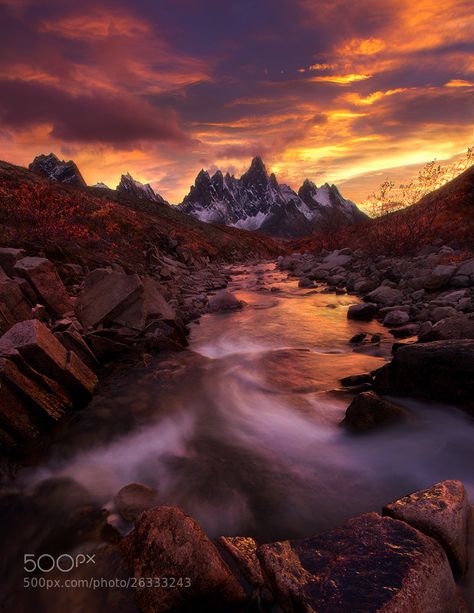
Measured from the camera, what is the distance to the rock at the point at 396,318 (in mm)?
10127

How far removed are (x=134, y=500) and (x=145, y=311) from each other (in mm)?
5855

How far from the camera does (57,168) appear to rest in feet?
399

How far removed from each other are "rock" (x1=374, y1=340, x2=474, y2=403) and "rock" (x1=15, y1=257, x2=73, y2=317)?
24.5 feet

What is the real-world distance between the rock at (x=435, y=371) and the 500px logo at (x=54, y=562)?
4.82m

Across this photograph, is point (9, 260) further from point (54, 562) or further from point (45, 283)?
point (54, 562)

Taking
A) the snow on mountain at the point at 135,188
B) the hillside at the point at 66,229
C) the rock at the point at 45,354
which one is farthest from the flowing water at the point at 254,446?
the snow on mountain at the point at 135,188

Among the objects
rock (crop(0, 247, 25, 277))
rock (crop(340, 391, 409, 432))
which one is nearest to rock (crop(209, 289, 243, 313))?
rock (crop(0, 247, 25, 277))

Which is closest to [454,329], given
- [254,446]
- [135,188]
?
[254,446]

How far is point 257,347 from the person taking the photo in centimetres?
1016

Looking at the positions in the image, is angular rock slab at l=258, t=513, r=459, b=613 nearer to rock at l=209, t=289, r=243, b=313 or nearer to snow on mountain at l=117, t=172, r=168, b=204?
rock at l=209, t=289, r=243, b=313

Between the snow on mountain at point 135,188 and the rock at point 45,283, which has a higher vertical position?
the snow on mountain at point 135,188

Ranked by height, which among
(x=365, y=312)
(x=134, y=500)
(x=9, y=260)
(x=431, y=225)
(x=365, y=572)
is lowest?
(x=134, y=500)

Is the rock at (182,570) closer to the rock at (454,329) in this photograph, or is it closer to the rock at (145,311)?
the rock at (454,329)

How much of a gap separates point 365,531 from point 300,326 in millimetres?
9698
